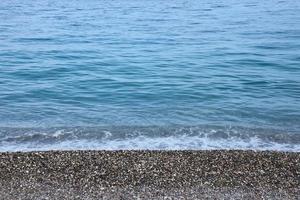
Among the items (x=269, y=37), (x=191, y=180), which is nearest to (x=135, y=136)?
(x=191, y=180)

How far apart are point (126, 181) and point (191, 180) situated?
1.31m

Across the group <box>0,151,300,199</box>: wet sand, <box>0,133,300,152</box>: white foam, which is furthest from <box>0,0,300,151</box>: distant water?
<box>0,151,300,199</box>: wet sand

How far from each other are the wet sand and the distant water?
1.70 m

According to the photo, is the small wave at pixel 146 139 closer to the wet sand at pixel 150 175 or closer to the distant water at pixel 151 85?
the distant water at pixel 151 85

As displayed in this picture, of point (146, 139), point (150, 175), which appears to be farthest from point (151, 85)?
point (150, 175)

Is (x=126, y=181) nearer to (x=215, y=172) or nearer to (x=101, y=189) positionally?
(x=101, y=189)

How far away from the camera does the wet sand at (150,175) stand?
30.1 feet

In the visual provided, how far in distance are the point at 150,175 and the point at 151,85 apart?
38.6ft

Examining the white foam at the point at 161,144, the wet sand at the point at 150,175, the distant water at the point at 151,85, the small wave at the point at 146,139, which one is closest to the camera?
the wet sand at the point at 150,175

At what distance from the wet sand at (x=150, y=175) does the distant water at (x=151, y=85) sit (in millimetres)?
1696

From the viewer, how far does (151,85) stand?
71.0ft

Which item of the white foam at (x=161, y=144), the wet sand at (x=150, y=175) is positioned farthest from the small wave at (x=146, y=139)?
the wet sand at (x=150, y=175)

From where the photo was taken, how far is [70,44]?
32.9 metres

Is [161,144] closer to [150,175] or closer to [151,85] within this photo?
[150,175]
